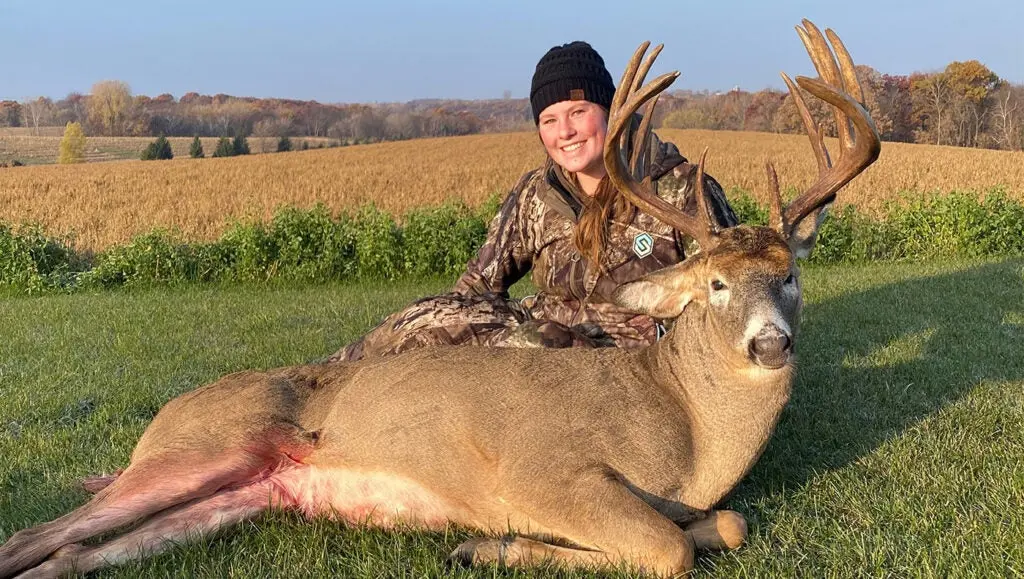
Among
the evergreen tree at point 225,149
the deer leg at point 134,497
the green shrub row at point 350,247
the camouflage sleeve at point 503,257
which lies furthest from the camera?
the evergreen tree at point 225,149

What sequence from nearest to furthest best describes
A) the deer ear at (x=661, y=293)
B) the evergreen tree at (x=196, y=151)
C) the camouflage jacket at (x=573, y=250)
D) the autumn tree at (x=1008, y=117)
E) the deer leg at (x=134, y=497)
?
the deer leg at (x=134, y=497), the deer ear at (x=661, y=293), the camouflage jacket at (x=573, y=250), the evergreen tree at (x=196, y=151), the autumn tree at (x=1008, y=117)

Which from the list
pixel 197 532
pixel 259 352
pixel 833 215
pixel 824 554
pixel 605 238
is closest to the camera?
pixel 824 554

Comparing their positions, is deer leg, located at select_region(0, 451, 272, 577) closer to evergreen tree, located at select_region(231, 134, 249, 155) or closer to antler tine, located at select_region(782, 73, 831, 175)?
antler tine, located at select_region(782, 73, 831, 175)

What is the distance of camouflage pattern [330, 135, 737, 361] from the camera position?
4688mm

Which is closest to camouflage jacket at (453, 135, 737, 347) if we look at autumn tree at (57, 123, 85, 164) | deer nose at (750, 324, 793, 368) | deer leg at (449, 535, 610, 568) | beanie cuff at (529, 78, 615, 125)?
beanie cuff at (529, 78, 615, 125)

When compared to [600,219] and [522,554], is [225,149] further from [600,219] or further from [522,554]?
[522,554]

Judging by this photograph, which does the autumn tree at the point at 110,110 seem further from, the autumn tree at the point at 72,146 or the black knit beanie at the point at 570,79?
the black knit beanie at the point at 570,79

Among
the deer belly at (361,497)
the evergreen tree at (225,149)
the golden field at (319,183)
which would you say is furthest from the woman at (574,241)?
the evergreen tree at (225,149)

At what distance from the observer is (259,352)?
23.1 feet

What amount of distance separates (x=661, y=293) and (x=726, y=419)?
60 cm

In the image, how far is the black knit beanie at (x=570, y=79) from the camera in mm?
4906

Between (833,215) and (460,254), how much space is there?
6.17 metres

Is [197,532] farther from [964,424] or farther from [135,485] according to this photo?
[964,424]

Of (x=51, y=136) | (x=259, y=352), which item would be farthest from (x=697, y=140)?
(x=51, y=136)
